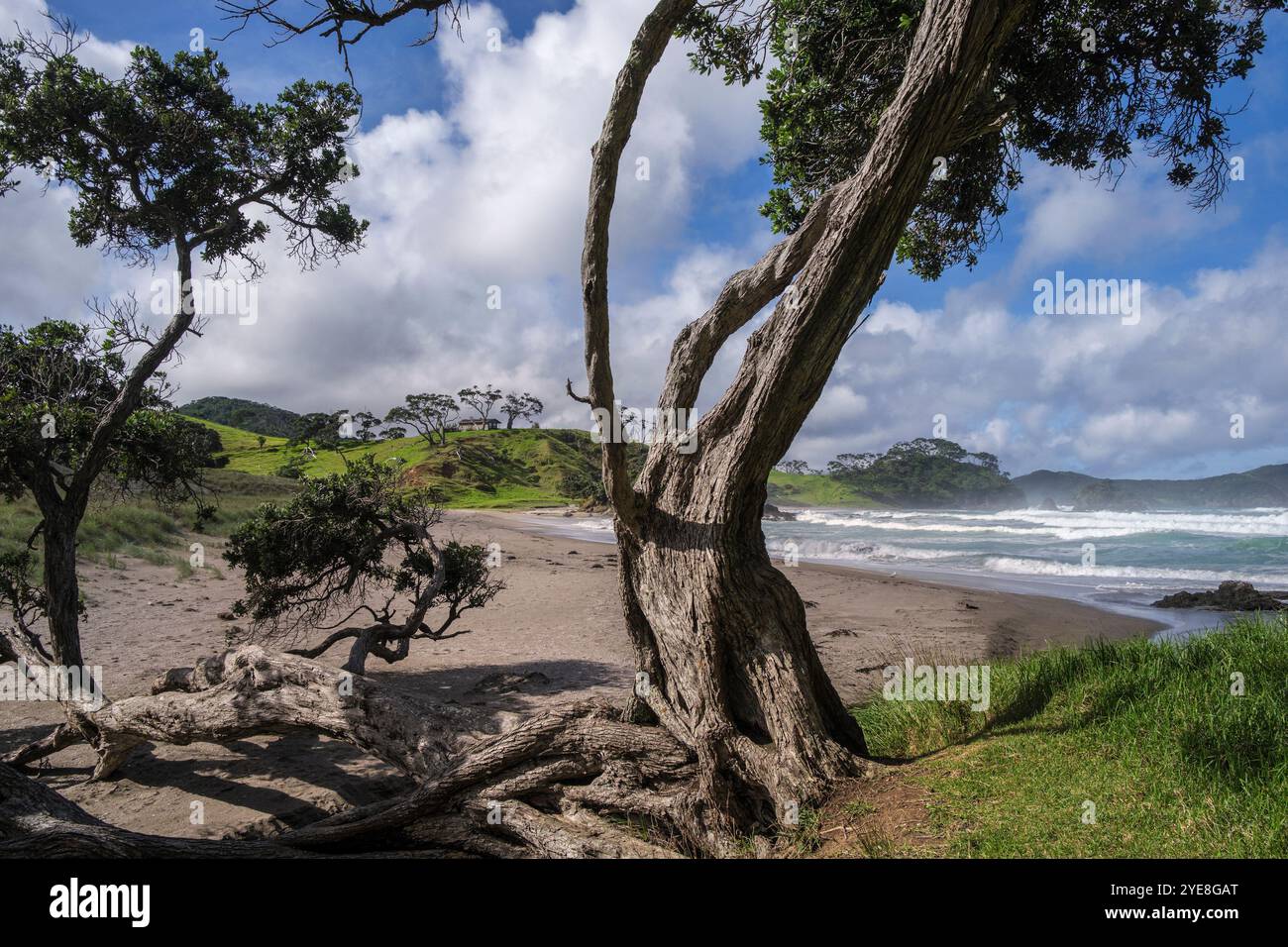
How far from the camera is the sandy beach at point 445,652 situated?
20.5 ft

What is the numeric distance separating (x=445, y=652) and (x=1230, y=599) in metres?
17.1

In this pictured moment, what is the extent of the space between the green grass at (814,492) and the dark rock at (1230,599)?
8652cm

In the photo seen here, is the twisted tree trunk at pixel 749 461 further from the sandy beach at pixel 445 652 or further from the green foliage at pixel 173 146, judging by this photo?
the green foliage at pixel 173 146

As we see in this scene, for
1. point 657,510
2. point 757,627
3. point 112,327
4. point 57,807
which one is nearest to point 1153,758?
point 757,627

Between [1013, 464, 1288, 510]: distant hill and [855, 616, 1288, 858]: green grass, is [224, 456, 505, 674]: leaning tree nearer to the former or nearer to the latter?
[855, 616, 1288, 858]: green grass

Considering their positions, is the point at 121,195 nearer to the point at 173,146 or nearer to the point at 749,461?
the point at 173,146

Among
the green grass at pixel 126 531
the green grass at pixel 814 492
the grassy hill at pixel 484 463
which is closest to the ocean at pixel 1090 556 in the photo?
the green grass at pixel 126 531

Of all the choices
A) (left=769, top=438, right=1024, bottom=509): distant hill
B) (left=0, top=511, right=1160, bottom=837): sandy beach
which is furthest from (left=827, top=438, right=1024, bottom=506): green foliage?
(left=0, top=511, right=1160, bottom=837): sandy beach

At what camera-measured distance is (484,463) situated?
84.8 m

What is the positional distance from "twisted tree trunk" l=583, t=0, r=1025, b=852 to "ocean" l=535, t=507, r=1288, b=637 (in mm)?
10811

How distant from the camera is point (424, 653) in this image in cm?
1147

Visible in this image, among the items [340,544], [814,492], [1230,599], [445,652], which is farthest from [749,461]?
[814,492]

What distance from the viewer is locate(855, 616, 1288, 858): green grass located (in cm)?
327
